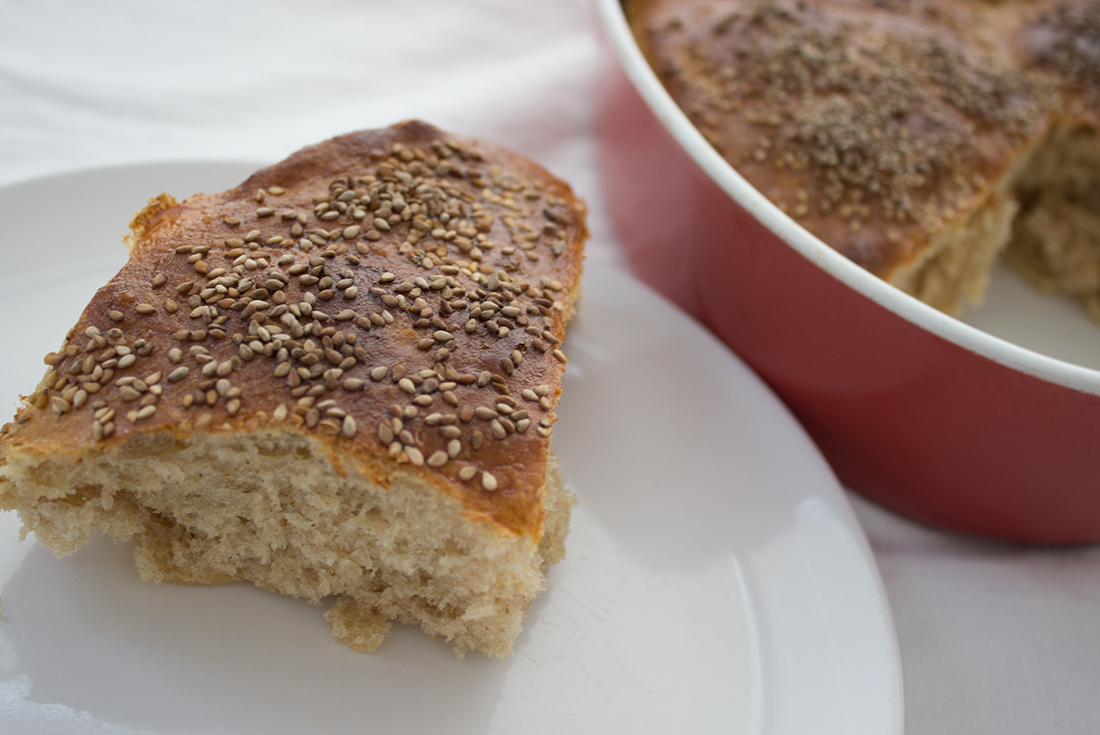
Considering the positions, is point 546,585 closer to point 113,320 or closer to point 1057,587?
point 113,320

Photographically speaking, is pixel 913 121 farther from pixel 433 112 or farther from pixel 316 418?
pixel 316 418

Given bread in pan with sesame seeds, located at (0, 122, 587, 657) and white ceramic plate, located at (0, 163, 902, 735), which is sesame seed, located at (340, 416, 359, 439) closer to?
bread in pan with sesame seeds, located at (0, 122, 587, 657)

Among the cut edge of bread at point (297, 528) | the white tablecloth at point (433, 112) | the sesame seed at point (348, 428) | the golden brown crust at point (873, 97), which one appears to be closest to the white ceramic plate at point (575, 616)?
the cut edge of bread at point (297, 528)

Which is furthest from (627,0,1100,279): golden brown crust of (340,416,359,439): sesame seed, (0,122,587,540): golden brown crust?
(340,416,359,439): sesame seed

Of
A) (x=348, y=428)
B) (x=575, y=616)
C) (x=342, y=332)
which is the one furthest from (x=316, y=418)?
(x=575, y=616)

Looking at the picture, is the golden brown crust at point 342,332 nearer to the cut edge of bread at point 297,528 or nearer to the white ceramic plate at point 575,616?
the cut edge of bread at point 297,528
